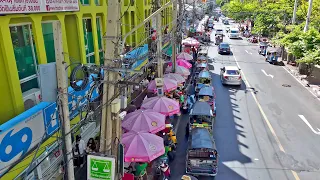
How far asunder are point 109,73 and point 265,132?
11.4 meters

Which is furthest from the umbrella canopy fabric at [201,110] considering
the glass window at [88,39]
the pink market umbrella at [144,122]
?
the glass window at [88,39]

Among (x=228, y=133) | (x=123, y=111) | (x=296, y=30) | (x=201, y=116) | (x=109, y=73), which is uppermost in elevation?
(x=296, y=30)

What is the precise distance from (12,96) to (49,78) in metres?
1.97

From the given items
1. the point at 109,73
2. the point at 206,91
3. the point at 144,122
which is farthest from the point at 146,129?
the point at 206,91

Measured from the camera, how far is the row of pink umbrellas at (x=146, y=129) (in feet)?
35.3

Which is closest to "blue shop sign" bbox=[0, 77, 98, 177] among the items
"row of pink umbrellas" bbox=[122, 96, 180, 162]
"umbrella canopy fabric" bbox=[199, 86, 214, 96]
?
"row of pink umbrellas" bbox=[122, 96, 180, 162]

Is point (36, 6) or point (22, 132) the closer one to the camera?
point (22, 132)

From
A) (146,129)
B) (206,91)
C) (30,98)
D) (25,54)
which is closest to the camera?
(25,54)

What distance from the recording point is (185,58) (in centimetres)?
2756

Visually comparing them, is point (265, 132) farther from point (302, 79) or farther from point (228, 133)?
point (302, 79)

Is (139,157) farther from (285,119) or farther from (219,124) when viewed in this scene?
(285,119)

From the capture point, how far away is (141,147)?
1090 centimetres

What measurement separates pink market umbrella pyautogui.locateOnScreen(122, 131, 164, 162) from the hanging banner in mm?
5525

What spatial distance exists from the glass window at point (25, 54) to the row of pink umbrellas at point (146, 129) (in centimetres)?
426
